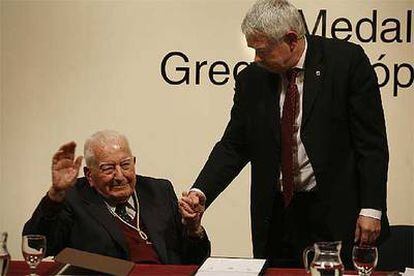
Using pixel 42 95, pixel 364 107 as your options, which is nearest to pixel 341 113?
pixel 364 107

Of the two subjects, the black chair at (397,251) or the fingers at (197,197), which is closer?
the fingers at (197,197)

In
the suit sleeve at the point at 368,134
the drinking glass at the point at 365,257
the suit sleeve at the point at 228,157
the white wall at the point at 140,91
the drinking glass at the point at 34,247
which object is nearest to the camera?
the drinking glass at the point at 365,257

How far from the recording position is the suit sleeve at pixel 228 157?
10.8 ft

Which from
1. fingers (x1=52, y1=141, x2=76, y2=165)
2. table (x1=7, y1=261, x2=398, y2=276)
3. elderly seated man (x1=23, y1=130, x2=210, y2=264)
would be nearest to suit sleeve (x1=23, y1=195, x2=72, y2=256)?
elderly seated man (x1=23, y1=130, x2=210, y2=264)

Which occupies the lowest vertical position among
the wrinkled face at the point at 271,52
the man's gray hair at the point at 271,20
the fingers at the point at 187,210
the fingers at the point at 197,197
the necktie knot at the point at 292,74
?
the fingers at the point at 187,210

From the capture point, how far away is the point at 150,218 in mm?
3199

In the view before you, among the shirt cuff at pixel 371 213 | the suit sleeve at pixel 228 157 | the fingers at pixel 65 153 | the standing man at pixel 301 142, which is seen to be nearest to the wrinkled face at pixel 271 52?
the standing man at pixel 301 142

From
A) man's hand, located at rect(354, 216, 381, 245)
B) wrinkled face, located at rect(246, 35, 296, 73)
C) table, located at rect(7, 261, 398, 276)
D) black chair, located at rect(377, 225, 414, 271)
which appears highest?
wrinkled face, located at rect(246, 35, 296, 73)

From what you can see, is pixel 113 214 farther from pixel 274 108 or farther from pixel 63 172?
pixel 274 108

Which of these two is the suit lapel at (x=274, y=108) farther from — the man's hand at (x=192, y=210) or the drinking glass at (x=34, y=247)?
the drinking glass at (x=34, y=247)

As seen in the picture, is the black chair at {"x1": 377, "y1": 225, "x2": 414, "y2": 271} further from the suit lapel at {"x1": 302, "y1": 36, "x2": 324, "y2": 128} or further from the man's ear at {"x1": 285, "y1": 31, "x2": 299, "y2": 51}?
A: the man's ear at {"x1": 285, "y1": 31, "x2": 299, "y2": 51}

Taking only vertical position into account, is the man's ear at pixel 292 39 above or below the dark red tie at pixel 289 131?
above

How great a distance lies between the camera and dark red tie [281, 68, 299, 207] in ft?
10.4

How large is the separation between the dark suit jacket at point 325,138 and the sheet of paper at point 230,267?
0.54m
